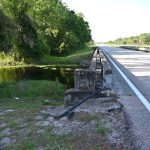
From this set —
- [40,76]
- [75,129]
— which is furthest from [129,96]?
[40,76]

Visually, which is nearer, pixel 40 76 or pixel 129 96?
pixel 129 96

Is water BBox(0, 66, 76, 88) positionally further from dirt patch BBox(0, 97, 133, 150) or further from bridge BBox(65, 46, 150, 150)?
dirt patch BBox(0, 97, 133, 150)

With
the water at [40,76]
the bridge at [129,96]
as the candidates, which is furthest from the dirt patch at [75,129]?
the water at [40,76]

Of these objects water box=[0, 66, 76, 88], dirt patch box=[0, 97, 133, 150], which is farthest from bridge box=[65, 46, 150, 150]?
water box=[0, 66, 76, 88]

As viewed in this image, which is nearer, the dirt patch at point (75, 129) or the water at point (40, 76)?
the dirt patch at point (75, 129)

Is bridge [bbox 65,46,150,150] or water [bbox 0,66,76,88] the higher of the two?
bridge [bbox 65,46,150,150]

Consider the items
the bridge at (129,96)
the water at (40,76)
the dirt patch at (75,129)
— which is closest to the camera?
the dirt patch at (75,129)

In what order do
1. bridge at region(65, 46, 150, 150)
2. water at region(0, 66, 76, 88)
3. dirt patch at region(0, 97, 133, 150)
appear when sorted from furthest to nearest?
water at region(0, 66, 76, 88)
bridge at region(65, 46, 150, 150)
dirt patch at region(0, 97, 133, 150)

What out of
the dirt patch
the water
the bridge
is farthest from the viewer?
the water

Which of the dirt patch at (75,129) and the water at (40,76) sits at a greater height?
the dirt patch at (75,129)

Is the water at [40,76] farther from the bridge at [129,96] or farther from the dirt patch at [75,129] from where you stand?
the dirt patch at [75,129]

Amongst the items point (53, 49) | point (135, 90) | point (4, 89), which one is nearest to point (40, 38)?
point (53, 49)

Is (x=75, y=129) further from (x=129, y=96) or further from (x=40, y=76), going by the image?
(x=40, y=76)

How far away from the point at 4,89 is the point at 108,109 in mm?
10078
